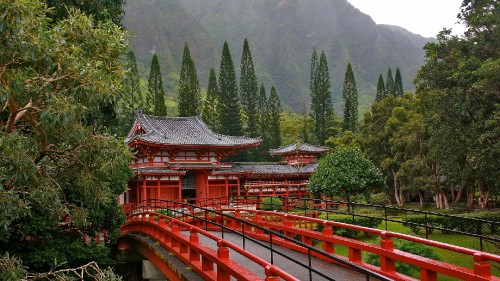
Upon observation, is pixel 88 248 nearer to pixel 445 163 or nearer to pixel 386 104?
pixel 445 163

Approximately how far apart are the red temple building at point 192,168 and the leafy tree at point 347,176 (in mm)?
8138

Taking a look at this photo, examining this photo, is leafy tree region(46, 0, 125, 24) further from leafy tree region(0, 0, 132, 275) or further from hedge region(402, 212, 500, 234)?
hedge region(402, 212, 500, 234)

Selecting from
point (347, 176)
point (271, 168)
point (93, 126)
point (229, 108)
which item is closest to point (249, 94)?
point (229, 108)

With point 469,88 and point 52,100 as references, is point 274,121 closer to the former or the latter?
point 469,88

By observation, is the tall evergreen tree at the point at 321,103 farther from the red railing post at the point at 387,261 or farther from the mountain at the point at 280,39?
the red railing post at the point at 387,261

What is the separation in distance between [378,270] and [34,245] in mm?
10041

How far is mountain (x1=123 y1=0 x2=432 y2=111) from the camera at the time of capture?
397ft

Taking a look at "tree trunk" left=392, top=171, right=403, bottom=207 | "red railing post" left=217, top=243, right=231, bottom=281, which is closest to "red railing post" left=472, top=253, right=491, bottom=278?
"red railing post" left=217, top=243, right=231, bottom=281

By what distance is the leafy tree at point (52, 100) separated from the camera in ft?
21.2

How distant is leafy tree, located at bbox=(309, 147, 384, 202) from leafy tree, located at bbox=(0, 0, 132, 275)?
17.2 metres

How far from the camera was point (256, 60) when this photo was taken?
13512 centimetres

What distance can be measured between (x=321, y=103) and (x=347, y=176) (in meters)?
36.5

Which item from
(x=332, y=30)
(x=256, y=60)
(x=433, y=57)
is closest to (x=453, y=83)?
(x=433, y=57)

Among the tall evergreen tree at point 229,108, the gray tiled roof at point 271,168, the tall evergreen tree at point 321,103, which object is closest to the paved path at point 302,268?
the gray tiled roof at point 271,168
